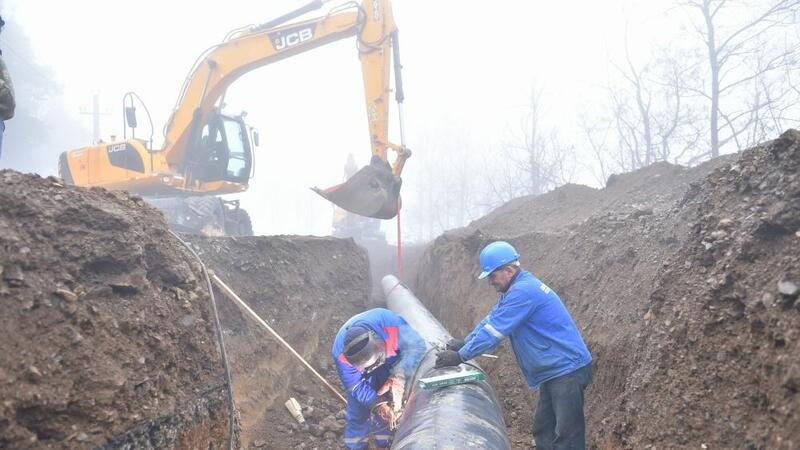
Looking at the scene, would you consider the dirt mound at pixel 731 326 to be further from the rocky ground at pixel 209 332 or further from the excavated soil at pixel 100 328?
the excavated soil at pixel 100 328

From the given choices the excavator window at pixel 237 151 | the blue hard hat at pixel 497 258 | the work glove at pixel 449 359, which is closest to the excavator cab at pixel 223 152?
the excavator window at pixel 237 151

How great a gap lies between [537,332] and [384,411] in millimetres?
1517

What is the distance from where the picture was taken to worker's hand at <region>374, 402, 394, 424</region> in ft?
14.6

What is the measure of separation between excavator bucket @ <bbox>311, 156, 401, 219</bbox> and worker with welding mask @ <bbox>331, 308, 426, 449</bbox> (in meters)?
3.60

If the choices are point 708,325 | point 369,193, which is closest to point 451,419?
point 708,325

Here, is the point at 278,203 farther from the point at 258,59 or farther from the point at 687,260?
the point at 687,260

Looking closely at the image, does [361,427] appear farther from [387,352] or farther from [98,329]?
[98,329]

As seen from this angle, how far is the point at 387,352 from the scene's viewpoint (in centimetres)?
480

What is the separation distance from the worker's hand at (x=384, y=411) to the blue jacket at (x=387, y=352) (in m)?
0.07

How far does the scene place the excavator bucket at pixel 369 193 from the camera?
8.35m

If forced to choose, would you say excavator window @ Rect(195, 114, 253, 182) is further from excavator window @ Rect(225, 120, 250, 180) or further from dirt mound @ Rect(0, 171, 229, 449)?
dirt mound @ Rect(0, 171, 229, 449)

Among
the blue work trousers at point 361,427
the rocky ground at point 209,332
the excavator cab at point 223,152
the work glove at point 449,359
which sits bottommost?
the blue work trousers at point 361,427

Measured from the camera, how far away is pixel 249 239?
728cm

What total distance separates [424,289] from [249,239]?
5.24 meters
